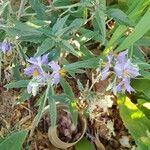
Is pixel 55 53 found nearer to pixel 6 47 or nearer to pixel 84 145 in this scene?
pixel 6 47

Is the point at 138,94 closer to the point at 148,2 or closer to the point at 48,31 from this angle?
the point at 148,2

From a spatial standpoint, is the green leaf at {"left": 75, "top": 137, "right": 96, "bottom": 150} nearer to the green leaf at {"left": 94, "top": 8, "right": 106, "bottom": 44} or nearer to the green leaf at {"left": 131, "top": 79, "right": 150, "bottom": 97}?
the green leaf at {"left": 131, "top": 79, "right": 150, "bottom": 97}

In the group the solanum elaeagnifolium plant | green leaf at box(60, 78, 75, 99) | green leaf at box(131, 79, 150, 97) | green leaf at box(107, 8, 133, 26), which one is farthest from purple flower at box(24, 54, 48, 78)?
green leaf at box(131, 79, 150, 97)

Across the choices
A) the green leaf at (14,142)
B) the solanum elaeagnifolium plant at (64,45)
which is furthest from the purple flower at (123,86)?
the green leaf at (14,142)

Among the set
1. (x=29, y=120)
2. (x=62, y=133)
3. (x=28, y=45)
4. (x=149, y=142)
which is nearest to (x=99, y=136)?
(x=62, y=133)

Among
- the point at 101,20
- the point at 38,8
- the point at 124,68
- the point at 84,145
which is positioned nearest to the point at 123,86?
the point at 124,68

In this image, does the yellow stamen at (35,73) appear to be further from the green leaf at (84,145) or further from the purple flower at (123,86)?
the green leaf at (84,145)
